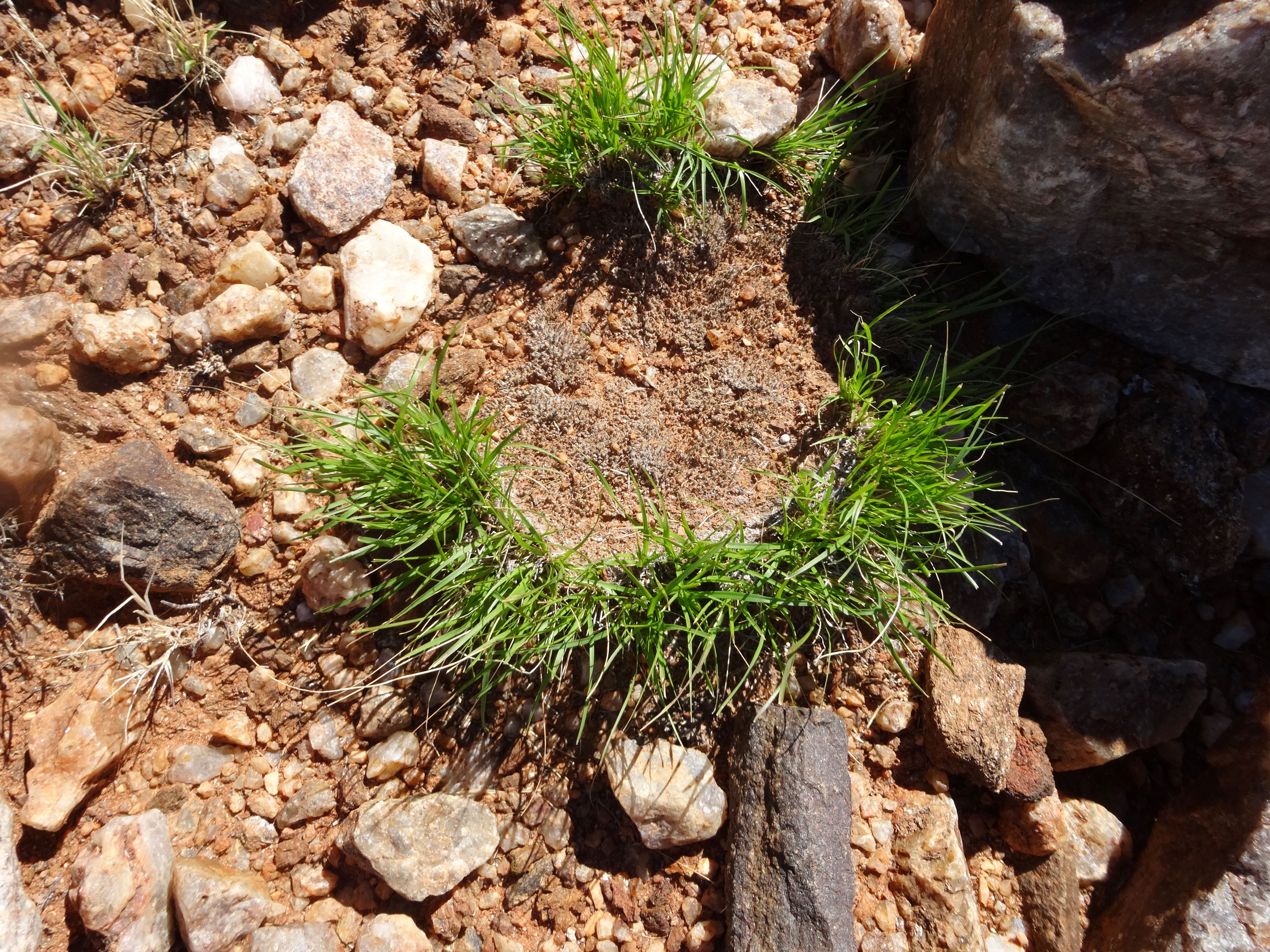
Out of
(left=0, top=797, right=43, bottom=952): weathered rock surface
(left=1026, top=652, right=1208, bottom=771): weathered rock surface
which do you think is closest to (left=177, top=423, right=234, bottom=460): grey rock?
(left=0, top=797, right=43, bottom=952): weathered rock surface

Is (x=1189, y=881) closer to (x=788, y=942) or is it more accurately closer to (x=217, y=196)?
(x=788, y=942)

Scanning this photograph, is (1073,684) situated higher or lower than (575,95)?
lower

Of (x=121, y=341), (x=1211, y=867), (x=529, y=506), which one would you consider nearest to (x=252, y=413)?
(x=121, y=341)

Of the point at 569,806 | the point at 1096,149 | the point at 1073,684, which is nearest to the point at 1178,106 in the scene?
the point at 1096,149

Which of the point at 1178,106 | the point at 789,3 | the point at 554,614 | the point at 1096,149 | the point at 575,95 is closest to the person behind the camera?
the point at 1178,106

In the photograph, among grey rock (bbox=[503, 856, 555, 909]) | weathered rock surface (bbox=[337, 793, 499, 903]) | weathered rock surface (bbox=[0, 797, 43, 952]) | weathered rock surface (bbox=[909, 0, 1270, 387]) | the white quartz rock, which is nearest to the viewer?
weathered rock surface (bbox=[909, 0, 1270, 387])

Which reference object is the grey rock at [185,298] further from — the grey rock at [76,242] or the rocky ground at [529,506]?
the grey rock at [76,242]

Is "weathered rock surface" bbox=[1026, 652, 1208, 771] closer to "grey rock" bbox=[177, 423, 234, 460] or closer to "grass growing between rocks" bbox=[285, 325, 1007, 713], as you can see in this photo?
"grass growing between rocks" bbox=[285, 325, 1007, 713]
